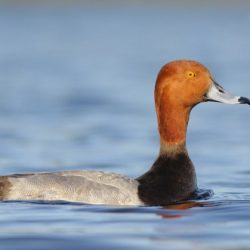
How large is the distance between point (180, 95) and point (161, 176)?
938mm

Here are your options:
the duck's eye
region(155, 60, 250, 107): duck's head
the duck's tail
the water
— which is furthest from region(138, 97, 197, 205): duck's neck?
the duck's tail

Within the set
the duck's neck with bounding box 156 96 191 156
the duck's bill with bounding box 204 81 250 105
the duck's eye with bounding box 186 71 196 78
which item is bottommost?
the duck's neck with bounding box 156 96 191 156

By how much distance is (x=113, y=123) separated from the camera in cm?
2027

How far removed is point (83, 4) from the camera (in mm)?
61938

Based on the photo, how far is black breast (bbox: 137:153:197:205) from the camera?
36.7 feet

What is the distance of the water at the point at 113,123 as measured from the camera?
9.85 m

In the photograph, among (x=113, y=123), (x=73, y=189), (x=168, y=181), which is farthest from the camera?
(x=113, y=123)

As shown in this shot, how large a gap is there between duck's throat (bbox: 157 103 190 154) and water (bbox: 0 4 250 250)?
0.74 m

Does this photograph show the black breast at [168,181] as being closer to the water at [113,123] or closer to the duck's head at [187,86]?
the water at [113,123]

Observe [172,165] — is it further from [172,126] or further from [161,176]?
[172,126]

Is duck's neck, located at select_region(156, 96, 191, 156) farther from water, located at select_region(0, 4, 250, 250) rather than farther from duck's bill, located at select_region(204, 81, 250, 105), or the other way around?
water, located at select_region(0, 4, 250, 250)

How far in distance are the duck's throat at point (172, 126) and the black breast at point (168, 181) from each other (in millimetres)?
105

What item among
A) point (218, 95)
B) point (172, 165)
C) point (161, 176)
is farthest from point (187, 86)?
point (161, 176)

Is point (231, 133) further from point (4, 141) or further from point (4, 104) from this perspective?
point (4, 104)
